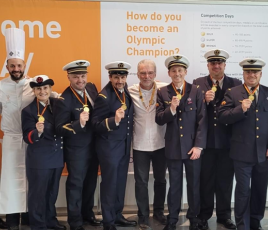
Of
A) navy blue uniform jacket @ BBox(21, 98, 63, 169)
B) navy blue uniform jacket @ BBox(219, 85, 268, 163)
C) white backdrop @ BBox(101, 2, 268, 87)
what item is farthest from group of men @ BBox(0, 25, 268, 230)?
white backdrop @ BBox(101, 2, 268, 87)

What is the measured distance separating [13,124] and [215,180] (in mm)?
2310

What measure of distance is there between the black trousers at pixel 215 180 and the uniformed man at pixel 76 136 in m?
1.27

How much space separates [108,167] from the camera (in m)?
2.99

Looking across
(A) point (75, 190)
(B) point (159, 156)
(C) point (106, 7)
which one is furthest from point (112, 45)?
(A) point (75, 190)

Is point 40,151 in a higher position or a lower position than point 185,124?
lower

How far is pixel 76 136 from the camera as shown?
303 cm

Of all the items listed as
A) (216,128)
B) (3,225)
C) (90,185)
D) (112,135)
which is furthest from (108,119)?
(3,225)

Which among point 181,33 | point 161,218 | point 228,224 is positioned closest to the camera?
point 228,224

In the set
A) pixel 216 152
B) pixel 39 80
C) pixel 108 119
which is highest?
pixel 39 80

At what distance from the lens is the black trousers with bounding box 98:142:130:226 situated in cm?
299

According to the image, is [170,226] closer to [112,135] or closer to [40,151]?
[112,135]

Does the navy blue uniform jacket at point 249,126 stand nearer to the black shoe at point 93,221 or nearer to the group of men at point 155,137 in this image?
the group of men at point 155,137

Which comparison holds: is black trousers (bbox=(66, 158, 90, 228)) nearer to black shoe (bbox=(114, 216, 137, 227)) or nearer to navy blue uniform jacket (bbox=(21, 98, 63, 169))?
navy blue uniform jacket (bbox=(21, 98, 63, 169))

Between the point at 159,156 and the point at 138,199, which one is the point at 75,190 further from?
the point at 159,156
